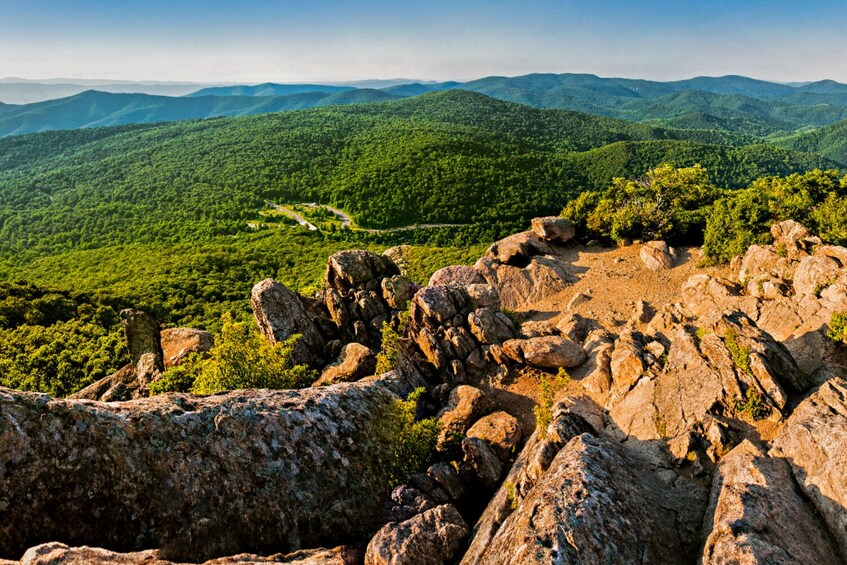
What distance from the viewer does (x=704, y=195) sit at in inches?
1467

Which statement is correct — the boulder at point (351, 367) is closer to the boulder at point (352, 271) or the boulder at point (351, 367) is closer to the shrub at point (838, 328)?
the boulder at point (352, 271)

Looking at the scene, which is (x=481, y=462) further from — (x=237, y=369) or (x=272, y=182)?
(x=272, y=182)

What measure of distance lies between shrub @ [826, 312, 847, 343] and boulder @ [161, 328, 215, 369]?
24693 millimetres

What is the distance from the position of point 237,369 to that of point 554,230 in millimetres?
25860

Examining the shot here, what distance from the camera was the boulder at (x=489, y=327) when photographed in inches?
842

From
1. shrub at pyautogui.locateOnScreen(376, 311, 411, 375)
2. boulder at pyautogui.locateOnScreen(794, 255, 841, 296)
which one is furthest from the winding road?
boulder at pyautogui.locateOnScreen(794, 255, 841, 296)

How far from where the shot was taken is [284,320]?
2130cm

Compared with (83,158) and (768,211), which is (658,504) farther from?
(83,158)

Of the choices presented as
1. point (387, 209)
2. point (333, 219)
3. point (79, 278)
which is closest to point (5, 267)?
point (79, 278)

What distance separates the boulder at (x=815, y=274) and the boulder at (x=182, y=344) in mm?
26603

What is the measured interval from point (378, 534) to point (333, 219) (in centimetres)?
10212

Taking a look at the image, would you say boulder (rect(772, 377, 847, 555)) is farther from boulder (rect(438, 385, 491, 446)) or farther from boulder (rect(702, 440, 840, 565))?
boulder (rect(438, 385, 491, 446))

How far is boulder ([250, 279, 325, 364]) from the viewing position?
20844 mm

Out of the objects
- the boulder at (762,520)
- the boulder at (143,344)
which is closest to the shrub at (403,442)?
the boulder at (762,520)
